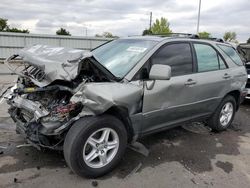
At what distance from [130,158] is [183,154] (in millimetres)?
871

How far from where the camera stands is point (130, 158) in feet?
12.5

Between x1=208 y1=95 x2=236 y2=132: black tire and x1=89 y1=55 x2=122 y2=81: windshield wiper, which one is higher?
x1=89 y1=55 x2=122 y2=81: windshield wiper

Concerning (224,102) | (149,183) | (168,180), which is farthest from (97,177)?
(224,102)

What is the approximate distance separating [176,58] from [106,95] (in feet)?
4.98

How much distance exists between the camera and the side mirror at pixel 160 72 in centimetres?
335

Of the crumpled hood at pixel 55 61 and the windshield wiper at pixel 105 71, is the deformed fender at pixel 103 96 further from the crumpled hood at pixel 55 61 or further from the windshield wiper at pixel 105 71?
the crumpled hood at pixel 55 61

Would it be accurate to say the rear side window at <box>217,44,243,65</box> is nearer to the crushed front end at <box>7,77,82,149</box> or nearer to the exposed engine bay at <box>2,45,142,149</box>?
the exposed engine bay at <box>2,45,142,149</box>

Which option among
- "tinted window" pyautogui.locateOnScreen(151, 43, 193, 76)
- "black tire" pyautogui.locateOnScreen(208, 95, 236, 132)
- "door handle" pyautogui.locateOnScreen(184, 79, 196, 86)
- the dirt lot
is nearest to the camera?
the dirt lot

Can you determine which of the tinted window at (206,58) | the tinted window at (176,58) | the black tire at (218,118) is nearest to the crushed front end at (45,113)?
the tinted window at (176,58)

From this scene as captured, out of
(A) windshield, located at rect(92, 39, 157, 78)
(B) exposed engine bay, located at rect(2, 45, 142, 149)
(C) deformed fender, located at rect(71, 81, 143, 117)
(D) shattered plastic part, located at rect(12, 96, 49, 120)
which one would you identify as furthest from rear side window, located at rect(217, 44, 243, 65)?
(D) shattered plastic part, located at rect(12, 96, 49, 120)

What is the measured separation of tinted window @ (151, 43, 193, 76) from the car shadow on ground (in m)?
1.24

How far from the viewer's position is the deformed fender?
2.96m

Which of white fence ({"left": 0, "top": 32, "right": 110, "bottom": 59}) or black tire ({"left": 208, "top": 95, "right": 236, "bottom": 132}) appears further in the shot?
white fence ({"left": 0, "top": 32, "right": 110, "bottom": 59})

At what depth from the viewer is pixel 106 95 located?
3010 millimetres
